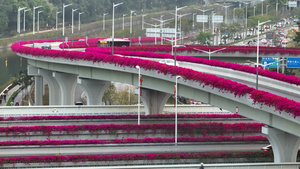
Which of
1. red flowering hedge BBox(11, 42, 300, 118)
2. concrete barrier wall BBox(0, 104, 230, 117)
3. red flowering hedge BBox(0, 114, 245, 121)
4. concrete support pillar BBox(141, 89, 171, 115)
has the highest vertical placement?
red flowering hedge BBox(11, 42, 300, 118)

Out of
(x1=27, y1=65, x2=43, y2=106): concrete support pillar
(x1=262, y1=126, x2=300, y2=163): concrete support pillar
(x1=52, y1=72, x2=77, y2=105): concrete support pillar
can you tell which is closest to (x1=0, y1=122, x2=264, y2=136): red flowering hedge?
(x1=262, y1=126, x2=300, y2=163): concrete support pillar

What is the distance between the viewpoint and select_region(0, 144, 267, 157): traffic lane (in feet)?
202

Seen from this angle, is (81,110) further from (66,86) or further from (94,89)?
(66,86)

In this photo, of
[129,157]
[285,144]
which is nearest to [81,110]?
[129,157]

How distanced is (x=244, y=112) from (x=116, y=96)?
188ft

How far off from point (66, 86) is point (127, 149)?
4227cm

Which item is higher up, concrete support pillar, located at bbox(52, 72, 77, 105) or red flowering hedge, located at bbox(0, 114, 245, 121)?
concrete support pillar, located at bbox(52, 72, 77, 105)

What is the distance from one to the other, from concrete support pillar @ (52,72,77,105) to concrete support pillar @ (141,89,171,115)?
2411 centimetres

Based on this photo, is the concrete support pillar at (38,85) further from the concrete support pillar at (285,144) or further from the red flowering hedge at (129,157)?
the concrete support pillar at (285,144)

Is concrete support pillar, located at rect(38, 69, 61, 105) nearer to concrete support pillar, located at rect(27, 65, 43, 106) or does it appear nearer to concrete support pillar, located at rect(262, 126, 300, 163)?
concrete support pillar, located at rect(27, 65, 43, 106)

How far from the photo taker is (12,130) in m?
69.8

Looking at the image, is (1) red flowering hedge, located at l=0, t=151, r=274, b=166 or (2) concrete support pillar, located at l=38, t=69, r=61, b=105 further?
(2) concrete support pillar, located at l=38, t=69, r=61, b=105

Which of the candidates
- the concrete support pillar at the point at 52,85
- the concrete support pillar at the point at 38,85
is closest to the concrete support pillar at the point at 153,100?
Result: the concrete support pillar at the point at 52,85

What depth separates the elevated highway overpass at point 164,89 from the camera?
2099 inches
